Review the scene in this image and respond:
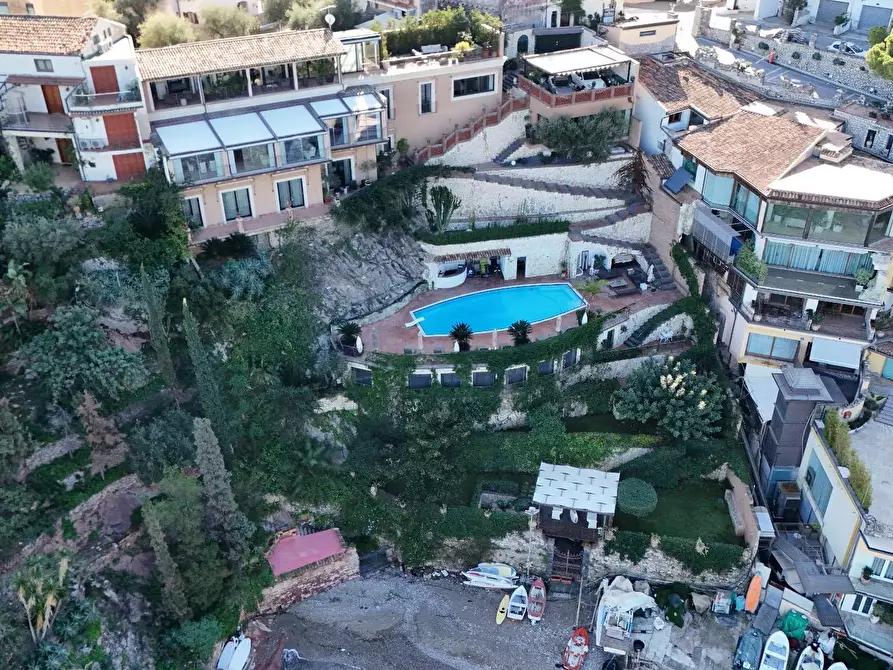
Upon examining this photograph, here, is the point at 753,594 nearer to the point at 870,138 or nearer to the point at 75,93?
the point at 870,138

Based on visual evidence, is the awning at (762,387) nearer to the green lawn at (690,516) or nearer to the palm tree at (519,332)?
the green lawn at (690,516)

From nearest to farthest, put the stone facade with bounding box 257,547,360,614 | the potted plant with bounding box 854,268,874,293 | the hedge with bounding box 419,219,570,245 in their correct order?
the stone facade with bounding box 257,547,360,614, the potted plant with bounding box 854,268,874,293, the hedge with bounding box 419,219,570,245

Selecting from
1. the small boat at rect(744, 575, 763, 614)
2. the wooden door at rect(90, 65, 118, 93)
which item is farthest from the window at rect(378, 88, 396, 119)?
the small boat at rect(744, 575, 763, 614)

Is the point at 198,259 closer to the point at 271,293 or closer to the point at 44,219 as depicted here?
the point at 271,293

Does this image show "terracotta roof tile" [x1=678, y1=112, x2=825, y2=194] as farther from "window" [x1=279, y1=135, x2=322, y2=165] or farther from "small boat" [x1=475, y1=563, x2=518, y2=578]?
"small boat" [x1=475, y1=563, x2=518, y2=578]

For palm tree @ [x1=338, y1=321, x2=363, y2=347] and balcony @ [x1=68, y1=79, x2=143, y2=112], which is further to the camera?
balcony @ [x1=68, y1=79, x2=143, y2=112]

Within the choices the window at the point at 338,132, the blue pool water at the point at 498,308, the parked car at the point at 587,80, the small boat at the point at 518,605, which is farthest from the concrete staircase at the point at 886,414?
the window at the point at 338,132

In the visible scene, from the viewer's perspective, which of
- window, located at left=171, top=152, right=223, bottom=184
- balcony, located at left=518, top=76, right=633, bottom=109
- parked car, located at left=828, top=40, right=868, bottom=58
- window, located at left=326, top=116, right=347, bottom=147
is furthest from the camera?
parked car, located at left=828, top=40, right=868, bottom=58
